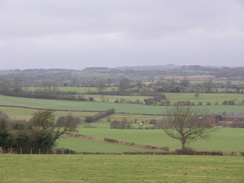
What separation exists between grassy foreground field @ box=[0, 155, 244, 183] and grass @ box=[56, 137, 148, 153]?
438 inches

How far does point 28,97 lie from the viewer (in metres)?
96.1

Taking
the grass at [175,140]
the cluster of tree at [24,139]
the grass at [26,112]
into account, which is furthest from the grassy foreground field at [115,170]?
the grass at [26,112]

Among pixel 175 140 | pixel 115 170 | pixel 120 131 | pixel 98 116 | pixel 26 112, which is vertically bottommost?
pixel 175 140

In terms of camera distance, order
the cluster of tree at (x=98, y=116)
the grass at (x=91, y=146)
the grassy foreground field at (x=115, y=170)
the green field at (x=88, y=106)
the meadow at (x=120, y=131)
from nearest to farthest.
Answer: the grassy foreground field at (x=115, y=170)
the grass at (x=91, y=146)
the meadow at (x=120, y=131)
the cluster of tree at (x=98, y=116)
the green field at (x=88, y=106)

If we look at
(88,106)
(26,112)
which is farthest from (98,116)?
(26,112)

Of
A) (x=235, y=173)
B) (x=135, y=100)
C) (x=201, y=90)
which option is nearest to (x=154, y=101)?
(x=135, y=100)

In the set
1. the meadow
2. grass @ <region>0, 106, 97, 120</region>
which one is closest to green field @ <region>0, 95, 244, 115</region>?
the meadow

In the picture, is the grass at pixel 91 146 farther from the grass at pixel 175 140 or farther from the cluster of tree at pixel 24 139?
the grass at pixel 175 140

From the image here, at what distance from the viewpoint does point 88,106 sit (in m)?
83.1

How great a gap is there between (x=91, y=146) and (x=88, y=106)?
Answer: 42116mm

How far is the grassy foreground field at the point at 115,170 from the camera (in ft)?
64.0

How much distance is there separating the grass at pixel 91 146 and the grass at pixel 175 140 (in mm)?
3786

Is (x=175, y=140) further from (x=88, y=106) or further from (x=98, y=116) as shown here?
(x=88, y=106)

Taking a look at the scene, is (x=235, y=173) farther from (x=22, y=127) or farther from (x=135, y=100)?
(x=135, y=100)
